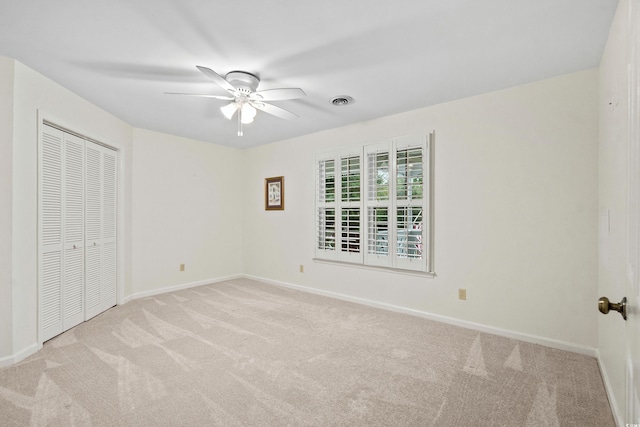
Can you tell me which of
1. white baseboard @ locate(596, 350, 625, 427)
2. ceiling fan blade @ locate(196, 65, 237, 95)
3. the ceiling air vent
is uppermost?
the ceiling air vent

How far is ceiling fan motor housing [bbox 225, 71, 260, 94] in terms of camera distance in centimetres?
249

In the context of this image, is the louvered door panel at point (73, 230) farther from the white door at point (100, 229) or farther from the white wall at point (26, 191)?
the white wall at point (26, 191)

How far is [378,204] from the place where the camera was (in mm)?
3779

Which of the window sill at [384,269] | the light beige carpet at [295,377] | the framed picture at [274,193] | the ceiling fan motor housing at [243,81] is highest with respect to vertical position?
the ceiling fan motor housing at [243,81]

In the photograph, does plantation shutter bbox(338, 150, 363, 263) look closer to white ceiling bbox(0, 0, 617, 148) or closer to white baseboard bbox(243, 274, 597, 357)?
white baseboard bbox(243, 274, 597, 357)

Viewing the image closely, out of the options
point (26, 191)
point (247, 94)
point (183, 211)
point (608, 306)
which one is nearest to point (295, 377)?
point (608, 306)

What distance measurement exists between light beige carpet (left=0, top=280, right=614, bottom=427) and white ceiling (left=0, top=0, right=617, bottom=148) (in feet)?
7.58

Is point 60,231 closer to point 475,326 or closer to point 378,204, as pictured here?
point 378,204

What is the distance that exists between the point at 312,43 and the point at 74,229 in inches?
117

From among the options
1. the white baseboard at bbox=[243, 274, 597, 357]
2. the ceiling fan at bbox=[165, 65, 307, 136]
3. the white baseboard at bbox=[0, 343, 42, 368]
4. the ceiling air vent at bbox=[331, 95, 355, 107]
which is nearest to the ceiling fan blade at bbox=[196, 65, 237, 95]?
the ceiling fan at bbox=[165, 65, 307, 136]

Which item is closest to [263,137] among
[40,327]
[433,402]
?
[40,327]

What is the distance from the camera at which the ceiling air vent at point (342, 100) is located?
10.2 ft

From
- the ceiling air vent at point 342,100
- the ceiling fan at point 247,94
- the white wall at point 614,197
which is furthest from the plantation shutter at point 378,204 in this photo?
the white wall at point 614,197

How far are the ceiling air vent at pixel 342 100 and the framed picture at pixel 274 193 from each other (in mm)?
1924
